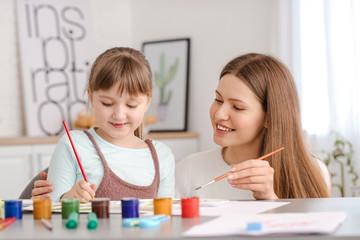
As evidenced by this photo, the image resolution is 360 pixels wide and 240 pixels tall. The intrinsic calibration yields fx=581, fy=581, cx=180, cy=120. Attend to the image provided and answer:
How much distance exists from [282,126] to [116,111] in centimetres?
58

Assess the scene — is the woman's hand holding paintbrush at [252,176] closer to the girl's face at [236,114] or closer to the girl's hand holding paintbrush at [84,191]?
the girl's hand holding paintbrush at [84,191]

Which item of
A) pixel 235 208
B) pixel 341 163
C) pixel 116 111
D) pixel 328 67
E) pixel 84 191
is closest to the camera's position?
pixel 235 208

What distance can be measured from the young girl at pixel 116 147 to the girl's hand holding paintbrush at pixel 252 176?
37 centimetres

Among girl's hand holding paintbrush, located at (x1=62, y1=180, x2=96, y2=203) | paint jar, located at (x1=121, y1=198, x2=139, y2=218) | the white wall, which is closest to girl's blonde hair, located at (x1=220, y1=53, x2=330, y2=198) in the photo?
girl's hand holding paintbrush, located at (x1=62, y1=180, x2=96, y2=203)

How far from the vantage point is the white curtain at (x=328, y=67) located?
409 centimetres

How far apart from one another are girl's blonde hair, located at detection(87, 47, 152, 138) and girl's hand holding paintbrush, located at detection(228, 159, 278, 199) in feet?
1.54

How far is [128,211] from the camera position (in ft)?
3.70

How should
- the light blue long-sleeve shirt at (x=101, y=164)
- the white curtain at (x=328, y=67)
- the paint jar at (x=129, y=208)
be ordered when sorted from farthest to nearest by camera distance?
the white curtain at (x=328, y=67) → the light blue long-sleeve shirt at (x=101, y=164) → the paint jar at (x=129, y=208)

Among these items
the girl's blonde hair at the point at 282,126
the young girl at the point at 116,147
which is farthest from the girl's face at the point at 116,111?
the girl's blonde hair at the point at 282,126

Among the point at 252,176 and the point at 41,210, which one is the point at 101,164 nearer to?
the point at 252,176

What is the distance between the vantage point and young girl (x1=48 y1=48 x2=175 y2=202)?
1.72 meters

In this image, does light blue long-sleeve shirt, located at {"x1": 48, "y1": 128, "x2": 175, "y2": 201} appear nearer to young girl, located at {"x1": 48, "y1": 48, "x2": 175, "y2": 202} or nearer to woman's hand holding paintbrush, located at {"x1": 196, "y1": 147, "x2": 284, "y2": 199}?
young girl, located at {"x1": 48, "y1": 48, "x2": 175, "y2": 202}

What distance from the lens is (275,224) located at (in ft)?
3.23

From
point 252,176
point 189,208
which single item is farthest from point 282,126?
point 189,208
